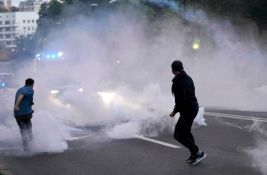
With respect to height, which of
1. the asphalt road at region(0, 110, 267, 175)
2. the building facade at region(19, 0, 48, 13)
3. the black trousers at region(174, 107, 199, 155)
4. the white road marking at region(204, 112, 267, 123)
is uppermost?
the building facade at region(19, 0, 48, 13)

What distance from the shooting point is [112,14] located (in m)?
25.6

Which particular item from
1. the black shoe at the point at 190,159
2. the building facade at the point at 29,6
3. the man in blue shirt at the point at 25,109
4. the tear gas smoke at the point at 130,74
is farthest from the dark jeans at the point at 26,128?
the building facade at the point at 29,6

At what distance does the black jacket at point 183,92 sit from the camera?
26.5ft

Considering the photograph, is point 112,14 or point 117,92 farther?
point 112,14

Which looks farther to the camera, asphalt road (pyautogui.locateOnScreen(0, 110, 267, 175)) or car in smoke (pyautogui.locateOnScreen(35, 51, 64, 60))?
car in smoke (pyautogui.locateOnScreen(35, 51, 64, 60))

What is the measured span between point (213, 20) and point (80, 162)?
74.8 ft

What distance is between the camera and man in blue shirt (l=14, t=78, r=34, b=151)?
988 centimetres

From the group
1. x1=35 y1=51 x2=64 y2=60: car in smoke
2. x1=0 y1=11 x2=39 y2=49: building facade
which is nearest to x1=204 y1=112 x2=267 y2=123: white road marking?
x1=35 y1=51 x2=64 y2=60: car in smoke

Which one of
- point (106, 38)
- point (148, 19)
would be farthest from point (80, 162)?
point (148, 19)

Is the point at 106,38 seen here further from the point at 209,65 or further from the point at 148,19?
the point at 209,65

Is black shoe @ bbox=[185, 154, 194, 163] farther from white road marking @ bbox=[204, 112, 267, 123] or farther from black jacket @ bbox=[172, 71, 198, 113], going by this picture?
white road marking @ bbox=[204, 112, 267, 123]

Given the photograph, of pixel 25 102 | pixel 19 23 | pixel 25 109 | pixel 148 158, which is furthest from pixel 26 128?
pixel 19 23

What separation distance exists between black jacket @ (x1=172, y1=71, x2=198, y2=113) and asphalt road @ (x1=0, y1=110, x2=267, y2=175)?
987 millimetres

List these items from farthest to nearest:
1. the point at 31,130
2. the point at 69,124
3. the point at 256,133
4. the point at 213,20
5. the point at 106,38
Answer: the point at 213,20 → the point at 106,38 → the point at 69,124 → the point at 256,133 → the point at 31,130
